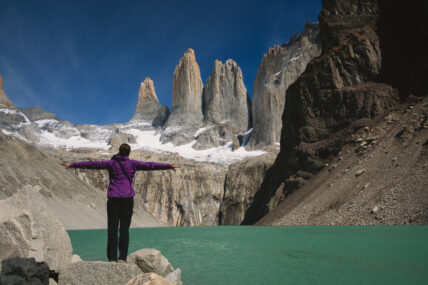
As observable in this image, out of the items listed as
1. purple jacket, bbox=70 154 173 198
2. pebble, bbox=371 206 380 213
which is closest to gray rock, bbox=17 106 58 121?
pebble, bbox=371 206 380 213

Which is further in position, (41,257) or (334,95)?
(334,95)

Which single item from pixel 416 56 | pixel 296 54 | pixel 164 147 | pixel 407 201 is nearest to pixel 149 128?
pixel 164 147

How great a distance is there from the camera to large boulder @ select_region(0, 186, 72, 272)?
439 cm

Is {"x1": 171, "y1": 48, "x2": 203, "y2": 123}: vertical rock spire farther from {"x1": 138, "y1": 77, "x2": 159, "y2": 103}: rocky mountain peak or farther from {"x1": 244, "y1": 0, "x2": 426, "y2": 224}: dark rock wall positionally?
{"x1": 244, "y1": 0, "x2": 426, "y2": 224}: dark rock wall

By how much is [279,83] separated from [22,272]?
328ft

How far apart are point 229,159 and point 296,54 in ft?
138

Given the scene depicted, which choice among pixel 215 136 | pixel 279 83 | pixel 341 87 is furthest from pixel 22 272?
pixel 215 136

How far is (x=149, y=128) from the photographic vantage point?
479 feet

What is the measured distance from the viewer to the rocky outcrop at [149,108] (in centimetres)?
14938

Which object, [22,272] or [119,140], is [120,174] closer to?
[22,272]

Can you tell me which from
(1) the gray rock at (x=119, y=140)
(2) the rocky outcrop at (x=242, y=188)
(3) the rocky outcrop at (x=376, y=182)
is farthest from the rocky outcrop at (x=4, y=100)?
(3) the rocky outcrop at (x=376, y=182)

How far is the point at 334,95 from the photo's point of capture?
3450cm

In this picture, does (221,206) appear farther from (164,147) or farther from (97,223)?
(164,147)

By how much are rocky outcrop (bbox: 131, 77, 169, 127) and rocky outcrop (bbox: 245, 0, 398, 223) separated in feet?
376
